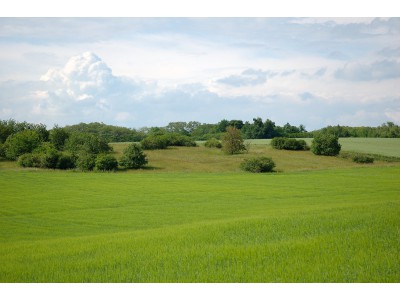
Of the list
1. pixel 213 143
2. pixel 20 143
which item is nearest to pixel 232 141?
pixel 213 143

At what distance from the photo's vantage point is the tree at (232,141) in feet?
45.8

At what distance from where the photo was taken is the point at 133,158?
19062 millimetres

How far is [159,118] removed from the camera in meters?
10.1

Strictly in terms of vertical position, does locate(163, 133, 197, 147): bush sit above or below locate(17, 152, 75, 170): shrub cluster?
above

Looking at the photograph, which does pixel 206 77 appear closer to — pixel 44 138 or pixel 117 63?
pixel 117 63

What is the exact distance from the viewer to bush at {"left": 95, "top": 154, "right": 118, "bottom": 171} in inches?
711

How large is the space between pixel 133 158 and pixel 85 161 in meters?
2.63

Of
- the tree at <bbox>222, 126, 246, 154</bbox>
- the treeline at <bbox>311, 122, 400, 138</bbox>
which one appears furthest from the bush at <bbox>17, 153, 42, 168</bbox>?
the treeline at <bbox>311, 122, 400, 138</bbox>

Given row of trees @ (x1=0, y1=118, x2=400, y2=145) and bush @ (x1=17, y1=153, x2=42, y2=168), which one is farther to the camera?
bush @ (x1=17, y1=153, x2=42, y2=168)

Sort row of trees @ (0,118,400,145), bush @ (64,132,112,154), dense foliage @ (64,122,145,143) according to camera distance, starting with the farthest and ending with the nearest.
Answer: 1. bush @ (64,132,112,154)
2. dense foliage @ (64,122,145,143)
3. row of trees @ (0,118,400,145)

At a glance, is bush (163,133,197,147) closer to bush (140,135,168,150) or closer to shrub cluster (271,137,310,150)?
bush (140,135,168,150)

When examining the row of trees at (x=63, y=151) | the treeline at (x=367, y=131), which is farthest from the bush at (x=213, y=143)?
the treeline at (x=367, y=131)

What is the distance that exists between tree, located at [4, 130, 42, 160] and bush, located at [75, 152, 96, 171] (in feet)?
11.2
